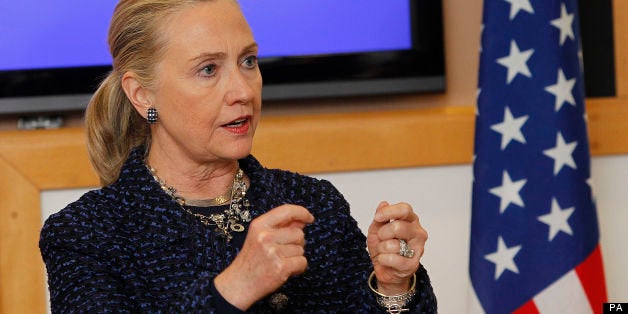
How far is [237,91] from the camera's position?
1843mm

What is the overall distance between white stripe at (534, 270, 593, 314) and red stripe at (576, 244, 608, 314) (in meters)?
0.02

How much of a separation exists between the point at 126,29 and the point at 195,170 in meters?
0.32

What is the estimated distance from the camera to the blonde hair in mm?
1927

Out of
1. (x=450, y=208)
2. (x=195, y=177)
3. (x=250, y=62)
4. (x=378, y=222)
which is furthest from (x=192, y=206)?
(x=450, y=208)

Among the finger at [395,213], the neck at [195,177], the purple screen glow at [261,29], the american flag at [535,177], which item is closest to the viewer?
the finger at [395,213]

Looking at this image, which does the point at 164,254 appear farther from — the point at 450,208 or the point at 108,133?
the point at 450,208

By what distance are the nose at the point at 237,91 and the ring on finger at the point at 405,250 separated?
41cm

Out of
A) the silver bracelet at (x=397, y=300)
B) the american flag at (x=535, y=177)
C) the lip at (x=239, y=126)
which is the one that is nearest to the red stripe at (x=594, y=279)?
the american flag at (x=535, y=177)

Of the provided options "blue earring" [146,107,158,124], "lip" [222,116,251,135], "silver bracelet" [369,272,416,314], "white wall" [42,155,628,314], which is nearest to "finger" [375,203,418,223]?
"silver bracelet" [369,272,416,314]

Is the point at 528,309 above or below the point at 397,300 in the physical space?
below

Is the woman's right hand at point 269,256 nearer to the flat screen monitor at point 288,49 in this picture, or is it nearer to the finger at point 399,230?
the finger at point 399,230

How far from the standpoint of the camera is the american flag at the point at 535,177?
8.93 feet

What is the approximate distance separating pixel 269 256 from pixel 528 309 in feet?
4.61

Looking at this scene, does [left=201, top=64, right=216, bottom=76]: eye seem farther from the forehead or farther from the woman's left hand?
the woman's left hand
